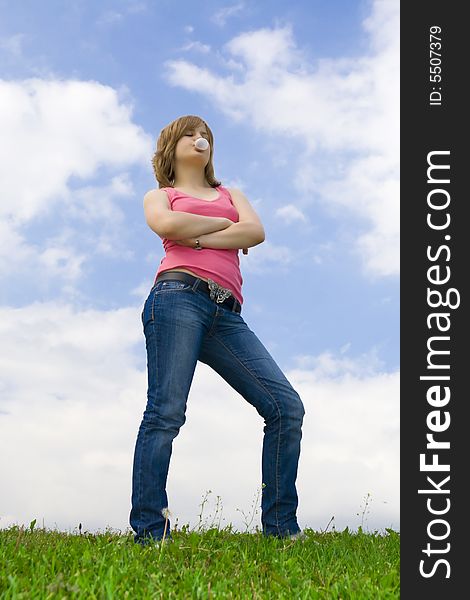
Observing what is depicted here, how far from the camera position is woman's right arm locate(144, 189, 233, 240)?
5.35m

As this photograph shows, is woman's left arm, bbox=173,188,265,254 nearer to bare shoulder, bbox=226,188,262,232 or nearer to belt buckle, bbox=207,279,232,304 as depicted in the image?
bare shoulder, bbox=226,188,262,232

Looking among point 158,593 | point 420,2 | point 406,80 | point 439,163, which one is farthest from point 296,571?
point 420,2

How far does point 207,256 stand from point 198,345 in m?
0.64

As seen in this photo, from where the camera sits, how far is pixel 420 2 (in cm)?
396

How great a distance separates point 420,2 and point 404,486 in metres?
2.38

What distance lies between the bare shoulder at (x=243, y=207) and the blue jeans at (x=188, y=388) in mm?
753

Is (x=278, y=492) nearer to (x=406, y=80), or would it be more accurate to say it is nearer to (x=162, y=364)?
(x=162, y=364)

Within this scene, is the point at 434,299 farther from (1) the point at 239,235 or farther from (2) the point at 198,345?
(1) the point at 239,235

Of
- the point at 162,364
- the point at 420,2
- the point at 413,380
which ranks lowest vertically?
the point at 413,380

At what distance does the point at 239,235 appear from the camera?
5559 millimetres

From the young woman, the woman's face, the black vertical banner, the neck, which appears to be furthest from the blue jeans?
the black vertical banner

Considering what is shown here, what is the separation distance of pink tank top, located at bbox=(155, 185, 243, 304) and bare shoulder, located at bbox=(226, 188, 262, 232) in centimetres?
5

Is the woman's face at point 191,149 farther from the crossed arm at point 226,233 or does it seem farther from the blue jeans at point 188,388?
the blue jeans at point 188,388

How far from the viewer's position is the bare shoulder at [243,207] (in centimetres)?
579
